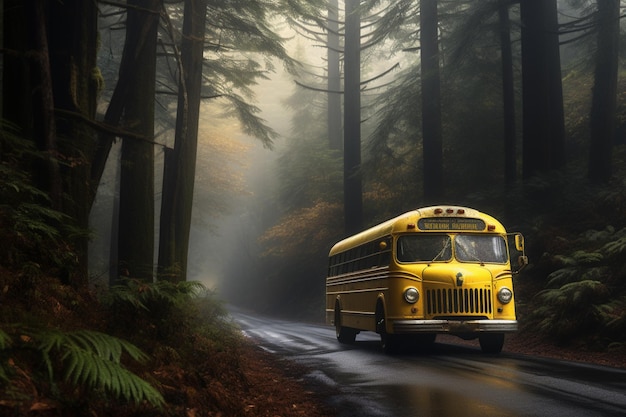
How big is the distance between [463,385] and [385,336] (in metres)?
5.49

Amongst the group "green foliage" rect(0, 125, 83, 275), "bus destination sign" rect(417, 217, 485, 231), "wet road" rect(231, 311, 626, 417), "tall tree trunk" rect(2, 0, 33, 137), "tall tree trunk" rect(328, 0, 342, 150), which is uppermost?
"tall tree trunk" rect(328, 0, 342, 150)

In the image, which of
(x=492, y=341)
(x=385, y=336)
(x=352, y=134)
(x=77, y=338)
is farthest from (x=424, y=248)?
(x=352, y=134)

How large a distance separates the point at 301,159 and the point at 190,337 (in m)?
36.7

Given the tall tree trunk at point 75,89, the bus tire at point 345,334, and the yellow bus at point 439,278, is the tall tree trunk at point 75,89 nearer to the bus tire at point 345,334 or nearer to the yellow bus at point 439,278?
the yellow bus at point 439,278

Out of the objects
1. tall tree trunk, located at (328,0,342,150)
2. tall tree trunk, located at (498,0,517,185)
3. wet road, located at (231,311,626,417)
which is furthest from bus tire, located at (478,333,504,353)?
tall tree trunk, located at (328,0,342,150)

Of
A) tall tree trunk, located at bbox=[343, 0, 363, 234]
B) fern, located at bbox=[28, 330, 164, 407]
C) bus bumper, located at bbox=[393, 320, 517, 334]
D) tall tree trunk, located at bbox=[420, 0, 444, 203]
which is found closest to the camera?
fern, located at bbox=[28, 330, 164, 407]

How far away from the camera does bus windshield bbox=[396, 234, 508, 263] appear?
14894mm

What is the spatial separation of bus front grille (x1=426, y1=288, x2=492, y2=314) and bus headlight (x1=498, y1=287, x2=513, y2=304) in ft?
0.86

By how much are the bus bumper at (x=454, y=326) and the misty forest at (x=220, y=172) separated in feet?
6.64

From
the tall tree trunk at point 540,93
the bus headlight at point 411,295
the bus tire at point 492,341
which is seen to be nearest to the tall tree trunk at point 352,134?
the tall tree trunk at point 540,93

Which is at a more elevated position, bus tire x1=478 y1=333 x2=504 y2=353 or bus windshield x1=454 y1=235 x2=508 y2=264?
bus windshield x1=454 y1=235 x2=508 y2=264

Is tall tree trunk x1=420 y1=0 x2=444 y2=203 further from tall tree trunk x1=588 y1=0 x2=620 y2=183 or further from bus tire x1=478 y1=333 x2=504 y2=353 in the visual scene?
bus tire x1=478 y1=333 x2=504 y2=353

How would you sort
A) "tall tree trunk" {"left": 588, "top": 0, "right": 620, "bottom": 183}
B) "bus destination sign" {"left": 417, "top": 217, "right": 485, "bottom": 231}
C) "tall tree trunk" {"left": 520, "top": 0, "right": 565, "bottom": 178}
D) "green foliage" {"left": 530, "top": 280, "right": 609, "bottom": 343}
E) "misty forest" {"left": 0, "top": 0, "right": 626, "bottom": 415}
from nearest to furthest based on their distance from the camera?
1. "misty forest" {"left": 0, "top": 0, "right": 626, "bottom": 415}
2. "green foliage" {"left": 530, "top": 280, "right": 609, "bottom": 343}
3. "bus destination sign" {"left": 417, "top": 217, "right": 485, "bottom": 231}
4. "tall tree trunk" {"left": 588, "top": 0, "right": 620, "bottom": 183}
5. "tall tree trunk" {"left": 520, "top": 0, "right": 565, "bottom": 178}

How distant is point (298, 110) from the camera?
5725 cm
